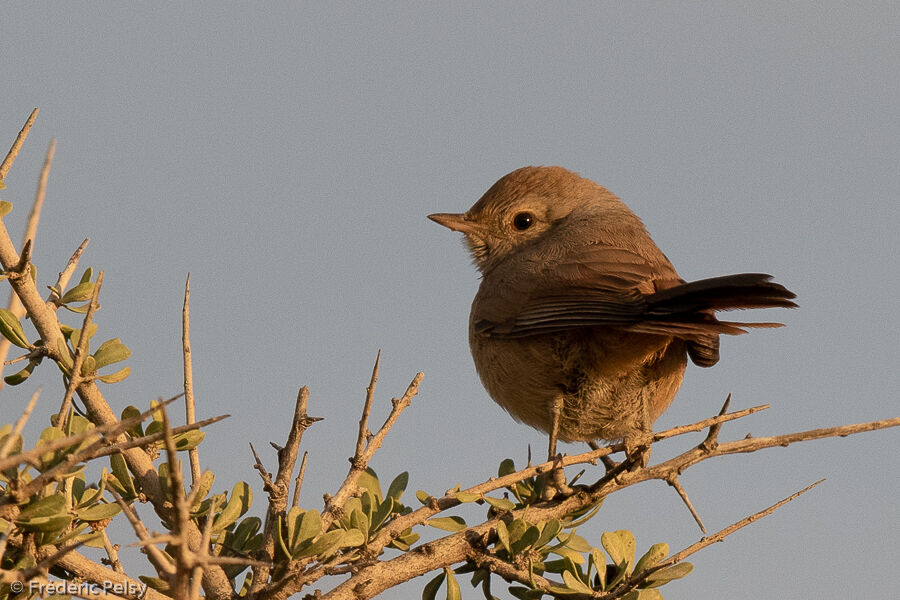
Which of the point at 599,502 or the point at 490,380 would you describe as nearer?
the point at 599,502

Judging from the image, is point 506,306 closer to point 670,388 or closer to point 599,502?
point 670,388

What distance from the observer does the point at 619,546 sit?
3.08 metres

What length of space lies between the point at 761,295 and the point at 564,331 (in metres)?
0.97

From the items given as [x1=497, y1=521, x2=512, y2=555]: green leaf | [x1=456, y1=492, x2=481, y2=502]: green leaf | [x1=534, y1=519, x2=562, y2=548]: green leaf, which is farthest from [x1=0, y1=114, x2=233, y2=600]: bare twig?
[x1=534, y1=519, x2=562, y2=548]: green leaf

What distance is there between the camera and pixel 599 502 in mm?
3668

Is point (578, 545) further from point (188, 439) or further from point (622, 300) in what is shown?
point (188, 439)

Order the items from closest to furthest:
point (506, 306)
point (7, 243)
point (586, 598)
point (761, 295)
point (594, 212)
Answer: point (7, 243) < point (586, 598) < point (761, 295) < point (506, 306) < point (594, 212)

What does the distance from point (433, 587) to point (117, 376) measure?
127 cm

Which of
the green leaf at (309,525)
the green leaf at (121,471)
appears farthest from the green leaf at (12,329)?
the green leaf at (309,525)

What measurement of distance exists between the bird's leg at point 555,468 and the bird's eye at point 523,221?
5.45ft

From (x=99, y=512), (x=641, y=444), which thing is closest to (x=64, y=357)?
(x=99, y=512)

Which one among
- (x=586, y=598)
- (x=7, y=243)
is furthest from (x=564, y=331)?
(x=7, y=243)

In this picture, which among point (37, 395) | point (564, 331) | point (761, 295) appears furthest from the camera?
point (564, 331)

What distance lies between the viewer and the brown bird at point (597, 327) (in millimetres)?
3570
